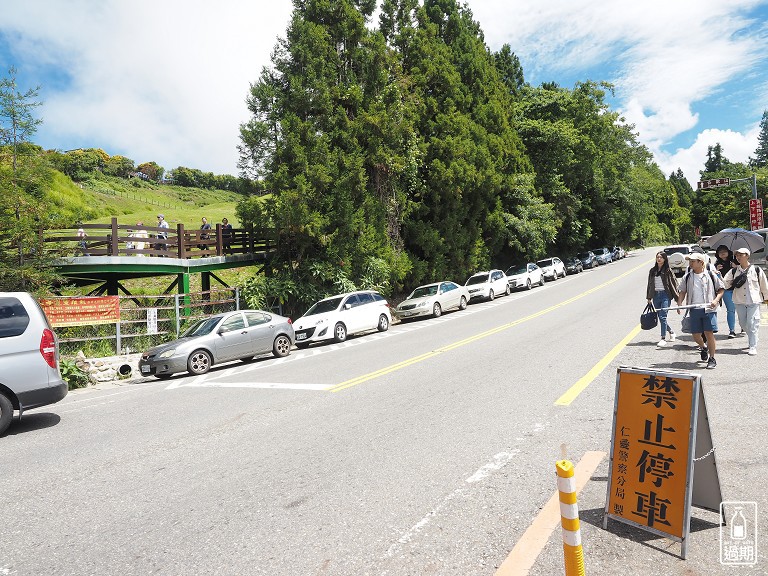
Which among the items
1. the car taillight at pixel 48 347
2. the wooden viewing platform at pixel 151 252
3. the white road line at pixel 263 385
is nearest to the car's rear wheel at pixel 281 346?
the white road line at pixel 263 385

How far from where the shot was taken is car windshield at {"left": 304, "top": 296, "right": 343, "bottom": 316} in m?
17.3

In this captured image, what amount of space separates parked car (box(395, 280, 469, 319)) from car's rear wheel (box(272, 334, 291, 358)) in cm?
825

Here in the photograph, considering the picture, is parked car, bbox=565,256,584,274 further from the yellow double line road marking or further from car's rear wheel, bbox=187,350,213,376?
car's rear wheel, bbox=187,350,213,376

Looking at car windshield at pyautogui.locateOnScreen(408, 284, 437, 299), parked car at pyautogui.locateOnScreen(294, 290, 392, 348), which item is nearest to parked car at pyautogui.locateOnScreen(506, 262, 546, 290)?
car windshield at pyautogui.locateOnScreen(408, 284, 437, 299)

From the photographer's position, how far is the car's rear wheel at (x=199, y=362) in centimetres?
1206

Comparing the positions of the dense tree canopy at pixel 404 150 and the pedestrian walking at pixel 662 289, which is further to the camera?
the dense tree canopy at pixel 404 150

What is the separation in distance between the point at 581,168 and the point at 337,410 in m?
41.5

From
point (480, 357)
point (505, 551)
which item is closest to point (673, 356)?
point (480, 357)

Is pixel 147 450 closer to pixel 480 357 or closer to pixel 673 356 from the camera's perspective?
pixel 480 357

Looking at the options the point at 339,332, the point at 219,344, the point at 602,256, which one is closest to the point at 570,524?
the point at 219,344

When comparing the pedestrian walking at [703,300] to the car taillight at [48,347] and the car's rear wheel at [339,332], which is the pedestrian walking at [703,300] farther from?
the car's rear wheel at [339,332]

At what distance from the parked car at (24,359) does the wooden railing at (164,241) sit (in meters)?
8.81

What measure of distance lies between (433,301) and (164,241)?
10.8 meters

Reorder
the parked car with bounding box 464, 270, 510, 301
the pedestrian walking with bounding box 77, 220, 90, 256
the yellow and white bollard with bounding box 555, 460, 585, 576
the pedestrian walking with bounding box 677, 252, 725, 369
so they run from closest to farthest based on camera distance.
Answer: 1. the yellow and white bollard with bounding box 555, 460, 585, 576
2. the pedestrian walking with bounding box 677, 252, 725, 369
3. the pedestrian walking with bounding box 77, 220, 90, 256
4. the parked car with bounding box 464, 270, 510, 301
